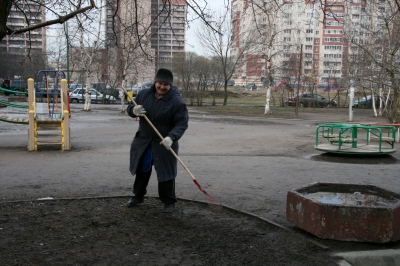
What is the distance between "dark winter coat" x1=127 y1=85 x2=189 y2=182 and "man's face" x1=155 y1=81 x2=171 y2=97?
0.04 meters

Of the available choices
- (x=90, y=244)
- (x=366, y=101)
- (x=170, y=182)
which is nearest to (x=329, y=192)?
(x=170, y=182)

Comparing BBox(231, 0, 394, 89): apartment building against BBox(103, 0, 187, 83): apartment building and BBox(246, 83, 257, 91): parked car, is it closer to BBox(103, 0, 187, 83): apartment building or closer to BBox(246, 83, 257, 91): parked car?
BBox(103, 0, 187, 83): apartment building

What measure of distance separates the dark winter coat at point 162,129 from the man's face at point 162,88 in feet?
0.15

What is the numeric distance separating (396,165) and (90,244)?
8.23 meters

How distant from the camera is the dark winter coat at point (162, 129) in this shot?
5086 mm

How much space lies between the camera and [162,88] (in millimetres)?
5137

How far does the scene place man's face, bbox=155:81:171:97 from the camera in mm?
5121

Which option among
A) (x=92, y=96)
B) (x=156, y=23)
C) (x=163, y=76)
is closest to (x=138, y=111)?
(x=163, y=76)

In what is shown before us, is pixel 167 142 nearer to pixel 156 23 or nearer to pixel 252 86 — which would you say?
pixel 156 23

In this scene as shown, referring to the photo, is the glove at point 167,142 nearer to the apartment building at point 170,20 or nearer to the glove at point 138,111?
the glove at point 138,111

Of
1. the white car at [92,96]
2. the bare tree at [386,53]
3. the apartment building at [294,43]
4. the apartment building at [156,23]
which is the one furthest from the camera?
the white car at [92,96]

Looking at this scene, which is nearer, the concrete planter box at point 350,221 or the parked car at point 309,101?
the concrete planter box at point 350,221

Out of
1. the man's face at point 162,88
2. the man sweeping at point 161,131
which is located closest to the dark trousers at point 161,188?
the man sweeping at point 161,131

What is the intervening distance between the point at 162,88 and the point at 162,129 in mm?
500
